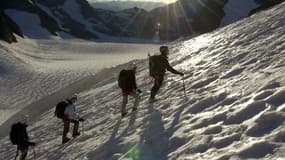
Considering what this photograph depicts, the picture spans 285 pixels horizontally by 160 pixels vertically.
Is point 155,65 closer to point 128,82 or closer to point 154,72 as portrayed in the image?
point 154,72

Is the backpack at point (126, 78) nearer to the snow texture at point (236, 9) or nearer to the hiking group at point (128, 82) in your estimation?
the hiking group at point (128, 82)

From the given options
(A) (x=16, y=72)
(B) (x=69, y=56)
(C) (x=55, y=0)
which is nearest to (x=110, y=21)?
(C) (x=55, y=0)

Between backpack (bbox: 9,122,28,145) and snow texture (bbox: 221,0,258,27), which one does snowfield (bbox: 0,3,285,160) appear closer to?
backpack (bbox: 9,122,28,145)

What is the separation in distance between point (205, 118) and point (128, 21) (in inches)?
7355

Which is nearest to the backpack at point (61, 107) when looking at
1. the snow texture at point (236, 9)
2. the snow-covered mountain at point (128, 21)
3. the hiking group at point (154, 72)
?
the hiking group at point (154, 72)

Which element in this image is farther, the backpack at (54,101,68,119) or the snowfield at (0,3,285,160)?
the backpack at (54,101,68,119)

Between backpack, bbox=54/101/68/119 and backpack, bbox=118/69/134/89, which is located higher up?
backpack, bbox=118/69/134/89

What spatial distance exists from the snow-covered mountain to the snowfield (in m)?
85.3

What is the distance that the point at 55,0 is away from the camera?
17312cm

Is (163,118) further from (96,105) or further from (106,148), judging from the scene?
(96,105)

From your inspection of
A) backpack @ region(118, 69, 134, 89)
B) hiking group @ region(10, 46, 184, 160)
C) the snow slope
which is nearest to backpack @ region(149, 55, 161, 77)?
hiking group @ region(10, 46, 184, 160)

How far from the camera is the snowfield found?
9094 millimetres

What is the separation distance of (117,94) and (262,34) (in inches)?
277

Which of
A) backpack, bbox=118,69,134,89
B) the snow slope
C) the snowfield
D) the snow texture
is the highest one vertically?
the snow texture
